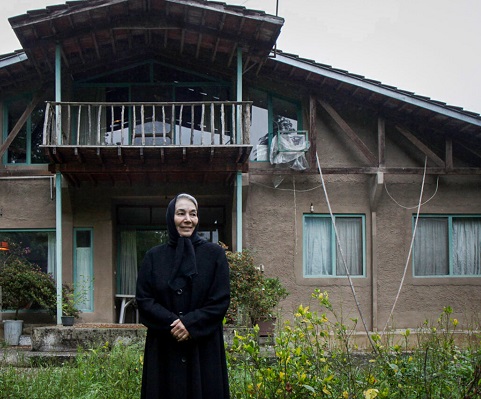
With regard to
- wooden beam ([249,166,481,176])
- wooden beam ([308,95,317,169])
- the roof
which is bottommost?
wooden beam ([249,166,481,176])

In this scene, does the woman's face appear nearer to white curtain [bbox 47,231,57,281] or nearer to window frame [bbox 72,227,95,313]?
window frame [bbox 72,227,95,313]

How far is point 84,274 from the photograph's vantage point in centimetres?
1273

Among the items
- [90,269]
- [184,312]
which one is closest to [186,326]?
[184,312]

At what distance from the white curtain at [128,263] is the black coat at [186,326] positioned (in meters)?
9.29

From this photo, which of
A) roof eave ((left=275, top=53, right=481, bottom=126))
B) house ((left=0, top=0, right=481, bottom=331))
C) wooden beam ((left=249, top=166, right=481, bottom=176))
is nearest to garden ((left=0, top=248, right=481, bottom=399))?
house ((left=0, top=0, right=481, bottom=331))

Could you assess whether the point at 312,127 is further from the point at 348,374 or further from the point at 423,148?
the point at 348,374

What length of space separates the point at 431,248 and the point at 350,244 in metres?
1.69

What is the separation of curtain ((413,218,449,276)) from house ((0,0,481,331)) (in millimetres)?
24

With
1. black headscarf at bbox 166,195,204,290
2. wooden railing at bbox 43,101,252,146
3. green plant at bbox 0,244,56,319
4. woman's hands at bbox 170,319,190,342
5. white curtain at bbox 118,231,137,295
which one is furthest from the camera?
white curtain at bbox 118,231,137,295

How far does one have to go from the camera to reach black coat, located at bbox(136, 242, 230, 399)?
4.37 metres

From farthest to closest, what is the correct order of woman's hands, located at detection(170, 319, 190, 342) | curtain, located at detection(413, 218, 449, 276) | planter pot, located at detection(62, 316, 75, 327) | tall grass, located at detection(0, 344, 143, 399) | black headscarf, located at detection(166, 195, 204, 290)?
curtain, located at detection(413, 218, 449, 276), planter pot, located at detection(62, 316, 75, 327), tall grass, located at detection(0, 344, 143, 399), black headscarf, located at detection(166, 195, 204, 290), woman's hands, located at detection(170, 319, 190, 342)

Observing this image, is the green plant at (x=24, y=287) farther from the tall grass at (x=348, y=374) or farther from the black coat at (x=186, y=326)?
the black coat at (x=186, y=326)

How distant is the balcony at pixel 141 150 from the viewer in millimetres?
10844

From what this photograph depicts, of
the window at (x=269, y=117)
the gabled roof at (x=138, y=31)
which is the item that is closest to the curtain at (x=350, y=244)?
the window at (x=269, y=117)
